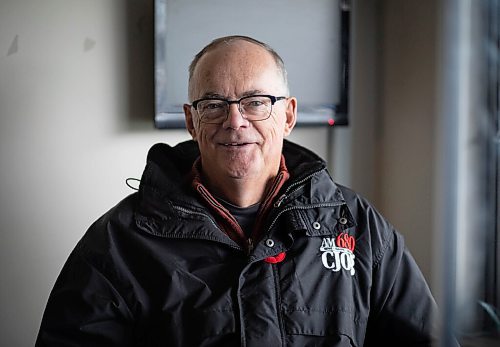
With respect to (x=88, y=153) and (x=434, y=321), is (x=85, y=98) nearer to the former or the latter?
(x=88, y=153)

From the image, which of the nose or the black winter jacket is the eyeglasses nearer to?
the nose

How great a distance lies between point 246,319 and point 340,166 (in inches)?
33.4

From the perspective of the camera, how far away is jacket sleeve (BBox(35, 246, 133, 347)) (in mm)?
1154

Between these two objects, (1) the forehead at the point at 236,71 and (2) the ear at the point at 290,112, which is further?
(2) the ear at the point at 290,112

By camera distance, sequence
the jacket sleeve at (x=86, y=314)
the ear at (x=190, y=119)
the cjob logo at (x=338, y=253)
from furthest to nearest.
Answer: the ear at (x=190, y=119) < the cjob logo at (x=338, y=253) < the jacket sleeve at (x=86, y=314)

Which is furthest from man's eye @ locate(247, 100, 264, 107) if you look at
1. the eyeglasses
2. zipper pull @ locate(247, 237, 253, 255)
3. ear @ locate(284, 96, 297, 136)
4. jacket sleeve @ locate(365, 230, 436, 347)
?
jacket sleeve @ locate(365, 230, 436, 347)

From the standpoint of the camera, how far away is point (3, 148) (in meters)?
1.55

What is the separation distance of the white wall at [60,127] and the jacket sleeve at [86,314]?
0.44 meters

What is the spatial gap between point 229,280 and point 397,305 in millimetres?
357

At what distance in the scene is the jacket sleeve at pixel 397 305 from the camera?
1.30 metres

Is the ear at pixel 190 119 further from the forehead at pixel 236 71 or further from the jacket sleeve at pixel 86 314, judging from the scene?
the jacket sleeve at pixel 86 314

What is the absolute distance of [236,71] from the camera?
128 cm

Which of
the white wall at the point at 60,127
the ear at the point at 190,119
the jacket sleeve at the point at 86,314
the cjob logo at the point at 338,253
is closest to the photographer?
the jacket sleeve at the point at 86,314

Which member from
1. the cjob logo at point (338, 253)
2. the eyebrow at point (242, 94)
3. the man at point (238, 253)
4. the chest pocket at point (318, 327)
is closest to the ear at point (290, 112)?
the man at point (238, 253)
